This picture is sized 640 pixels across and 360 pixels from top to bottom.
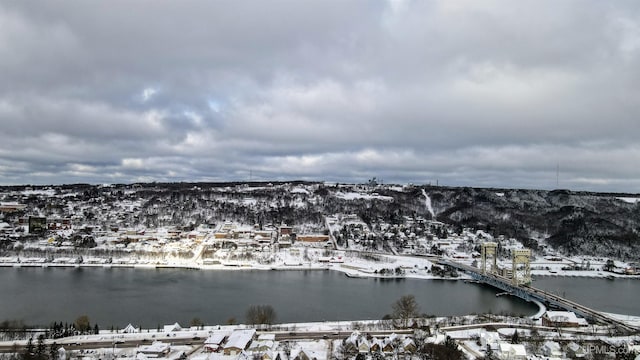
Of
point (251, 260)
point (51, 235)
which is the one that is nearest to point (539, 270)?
point (251, 260)

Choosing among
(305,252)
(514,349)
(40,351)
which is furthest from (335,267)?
(40,351)

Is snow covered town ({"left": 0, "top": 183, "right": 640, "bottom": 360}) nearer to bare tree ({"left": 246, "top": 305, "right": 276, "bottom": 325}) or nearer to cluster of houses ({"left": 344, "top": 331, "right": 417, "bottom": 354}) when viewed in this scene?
cluster of houses ({"left": 344, "top": 331, "right": 417, "bottom": 354})

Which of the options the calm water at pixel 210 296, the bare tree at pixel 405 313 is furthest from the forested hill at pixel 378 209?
the bare tree at pixel 405 313

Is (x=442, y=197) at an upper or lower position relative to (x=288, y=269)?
upper

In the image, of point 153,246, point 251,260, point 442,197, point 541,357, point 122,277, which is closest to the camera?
point 541,357

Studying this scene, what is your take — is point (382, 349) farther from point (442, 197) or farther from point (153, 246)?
point (442, 197)

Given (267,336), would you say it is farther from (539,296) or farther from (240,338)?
(539,296)

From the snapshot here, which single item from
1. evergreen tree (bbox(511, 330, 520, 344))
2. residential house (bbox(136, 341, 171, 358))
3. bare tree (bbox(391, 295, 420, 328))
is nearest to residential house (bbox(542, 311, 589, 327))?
evergreen tree (bbox(511, 330, 520, 344))
